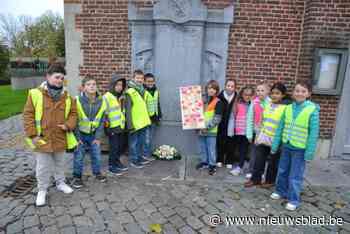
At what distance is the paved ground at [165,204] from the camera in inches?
123

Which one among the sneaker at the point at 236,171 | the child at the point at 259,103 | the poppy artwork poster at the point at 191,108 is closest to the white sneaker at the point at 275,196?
the sneaker at the point at 236,171

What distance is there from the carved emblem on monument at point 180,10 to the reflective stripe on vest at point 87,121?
2.36m

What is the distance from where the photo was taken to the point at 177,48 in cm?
525

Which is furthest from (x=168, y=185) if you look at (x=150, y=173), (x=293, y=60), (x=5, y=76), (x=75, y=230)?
(x=5, y=76)

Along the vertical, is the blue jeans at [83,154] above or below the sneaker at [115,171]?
above

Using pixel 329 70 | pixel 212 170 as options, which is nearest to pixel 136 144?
pixel 212 170

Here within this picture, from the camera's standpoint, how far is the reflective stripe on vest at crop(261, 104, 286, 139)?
3804 mm

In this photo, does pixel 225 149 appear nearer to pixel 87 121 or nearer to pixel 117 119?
pixel 117 119

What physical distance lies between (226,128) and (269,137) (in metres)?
0.97

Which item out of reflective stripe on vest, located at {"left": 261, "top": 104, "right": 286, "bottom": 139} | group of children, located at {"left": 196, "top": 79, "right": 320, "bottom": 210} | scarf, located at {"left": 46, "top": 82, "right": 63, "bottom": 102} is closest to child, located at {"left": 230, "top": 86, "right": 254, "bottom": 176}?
group of children, located at {"left": 196, "top": 79, "right": 320, "bottom": 210}

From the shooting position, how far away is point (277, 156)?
407cm

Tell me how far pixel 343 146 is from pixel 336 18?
8.69 ft

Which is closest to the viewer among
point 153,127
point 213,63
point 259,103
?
point 259,103

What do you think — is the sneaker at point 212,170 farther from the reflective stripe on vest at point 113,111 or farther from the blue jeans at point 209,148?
the reflective stripe on vest at point 113,111
